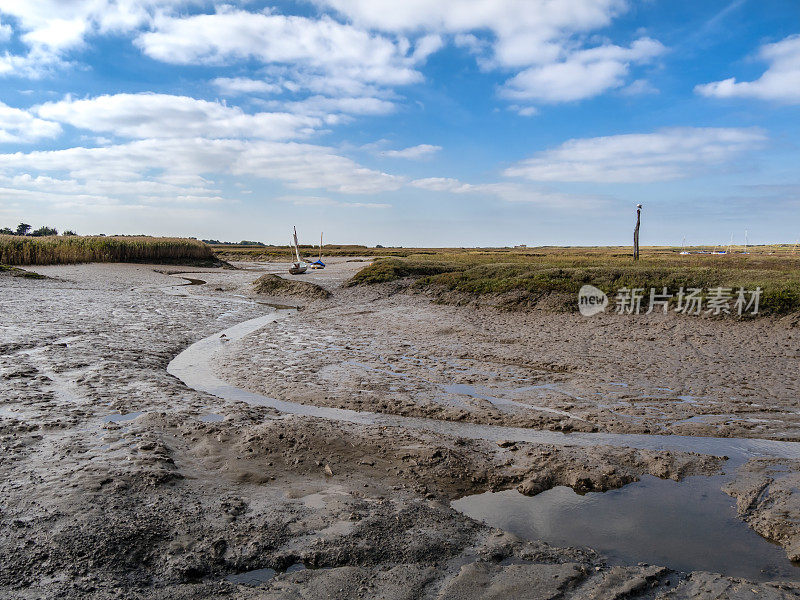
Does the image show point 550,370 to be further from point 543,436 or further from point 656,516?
point 656,516

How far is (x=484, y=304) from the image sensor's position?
63.3 ft

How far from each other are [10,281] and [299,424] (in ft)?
85.8

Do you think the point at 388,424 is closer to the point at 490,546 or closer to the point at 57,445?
the point at 490,546

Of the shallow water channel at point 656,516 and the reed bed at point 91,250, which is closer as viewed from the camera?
the shallow water channel at point 656,516

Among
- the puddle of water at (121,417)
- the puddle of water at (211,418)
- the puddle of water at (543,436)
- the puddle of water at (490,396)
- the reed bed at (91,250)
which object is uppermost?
the reed bed at (91,250)

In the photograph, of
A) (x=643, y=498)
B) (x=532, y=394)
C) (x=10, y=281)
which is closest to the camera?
(x=643, y=498)

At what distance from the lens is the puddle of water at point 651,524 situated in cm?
396

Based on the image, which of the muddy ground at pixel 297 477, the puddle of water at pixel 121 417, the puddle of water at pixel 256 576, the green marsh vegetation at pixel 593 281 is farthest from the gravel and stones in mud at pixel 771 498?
the green marsh vegetation at pixel 593 281

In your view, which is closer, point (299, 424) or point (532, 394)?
point (299, 424)

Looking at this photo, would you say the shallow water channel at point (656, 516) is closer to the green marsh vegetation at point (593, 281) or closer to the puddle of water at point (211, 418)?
the puddle of water at point (211, 418)

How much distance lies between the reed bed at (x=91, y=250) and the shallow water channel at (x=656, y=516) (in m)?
40.9

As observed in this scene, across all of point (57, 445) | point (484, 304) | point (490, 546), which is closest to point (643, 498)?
point (490, 546)

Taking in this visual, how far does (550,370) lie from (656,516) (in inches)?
223

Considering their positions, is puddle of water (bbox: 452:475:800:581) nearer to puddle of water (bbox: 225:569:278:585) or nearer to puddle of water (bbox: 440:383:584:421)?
puddle of water (bbox: 225:569:278:585)
